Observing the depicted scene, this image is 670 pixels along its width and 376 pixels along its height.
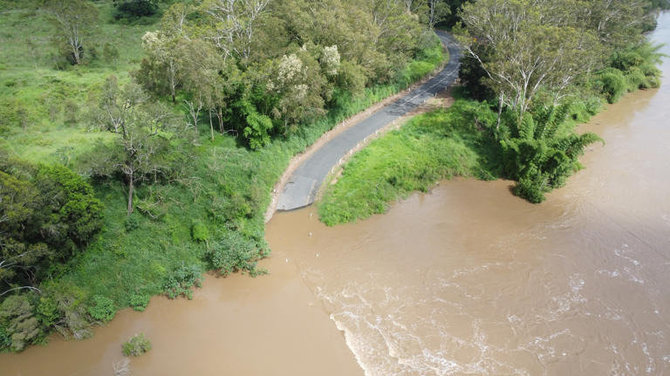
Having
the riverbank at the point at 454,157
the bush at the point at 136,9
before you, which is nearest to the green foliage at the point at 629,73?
the riverbank at the point at 454,157

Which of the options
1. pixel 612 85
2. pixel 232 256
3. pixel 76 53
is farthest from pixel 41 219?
pixel 612 85

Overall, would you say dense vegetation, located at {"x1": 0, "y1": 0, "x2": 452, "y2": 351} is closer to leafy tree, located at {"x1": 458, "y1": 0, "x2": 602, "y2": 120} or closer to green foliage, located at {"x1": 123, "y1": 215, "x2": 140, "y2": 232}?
green foliage, located at {"x1": 123, "y1": 215, "x2": 140, "y2": 232}

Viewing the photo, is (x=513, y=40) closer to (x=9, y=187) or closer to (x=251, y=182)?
(x=251, y=182)

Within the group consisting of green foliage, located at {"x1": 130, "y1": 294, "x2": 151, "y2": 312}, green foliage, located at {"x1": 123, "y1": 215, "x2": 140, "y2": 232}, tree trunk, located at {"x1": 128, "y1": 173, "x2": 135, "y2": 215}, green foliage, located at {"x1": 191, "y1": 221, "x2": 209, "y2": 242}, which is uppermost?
tree trunk, located at {"x1": 128, "y1": 173, "x2": 135, "y2": 215}

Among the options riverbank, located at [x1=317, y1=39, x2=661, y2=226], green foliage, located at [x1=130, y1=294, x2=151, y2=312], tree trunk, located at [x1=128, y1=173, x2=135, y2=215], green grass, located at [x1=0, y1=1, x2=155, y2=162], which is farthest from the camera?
riverbank, located at [x1=317, y1=39, x2=661, y2=226]

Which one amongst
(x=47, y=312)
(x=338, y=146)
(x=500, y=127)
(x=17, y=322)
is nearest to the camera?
(x=17, y=322)

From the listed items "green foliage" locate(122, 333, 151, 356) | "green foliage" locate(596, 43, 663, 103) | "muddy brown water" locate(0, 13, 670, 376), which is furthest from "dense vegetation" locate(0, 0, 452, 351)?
"green foliage" locate(596, 43, 663, 103)

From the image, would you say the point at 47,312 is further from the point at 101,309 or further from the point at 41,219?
the point at 41,219
